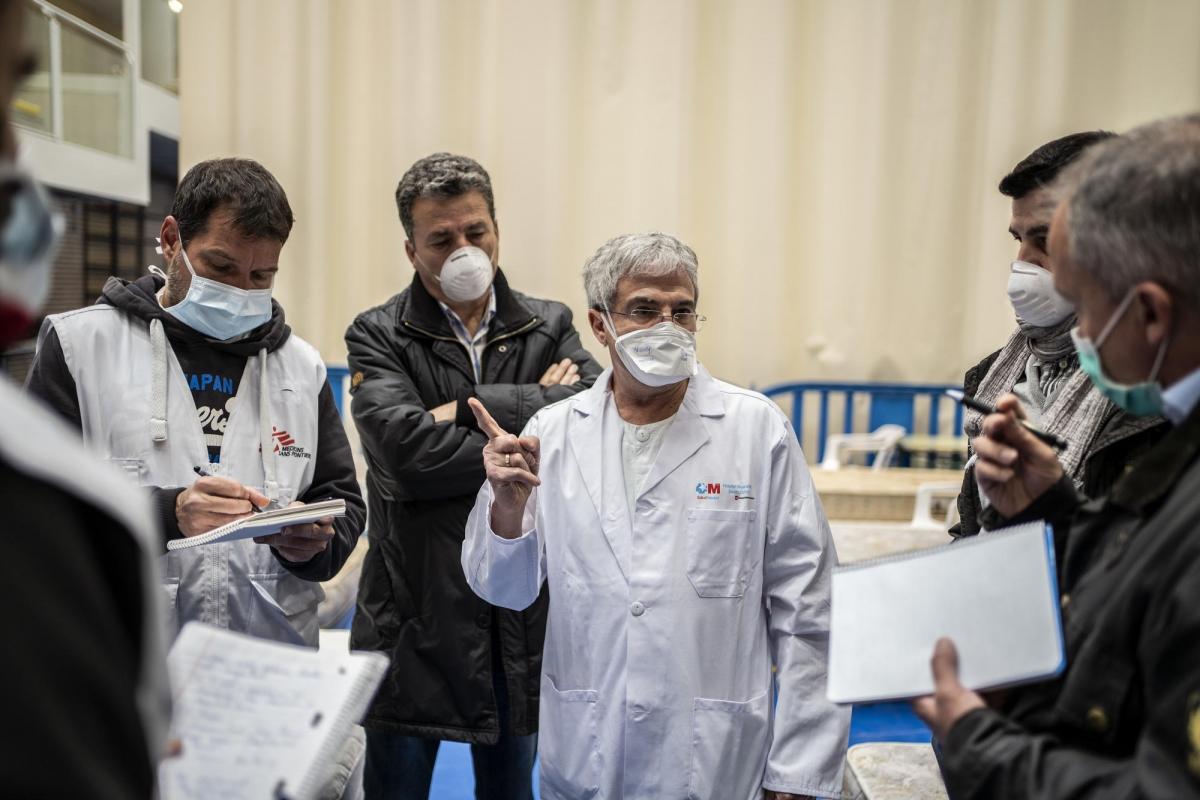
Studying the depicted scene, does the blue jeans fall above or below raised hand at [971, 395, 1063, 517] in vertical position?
below

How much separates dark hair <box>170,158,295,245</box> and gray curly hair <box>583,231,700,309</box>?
2.34 feet

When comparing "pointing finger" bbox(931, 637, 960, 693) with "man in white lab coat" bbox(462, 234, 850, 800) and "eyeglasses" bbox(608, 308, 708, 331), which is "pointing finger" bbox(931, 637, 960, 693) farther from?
"eyeglasses" bbox(608, 308, 708, 331)

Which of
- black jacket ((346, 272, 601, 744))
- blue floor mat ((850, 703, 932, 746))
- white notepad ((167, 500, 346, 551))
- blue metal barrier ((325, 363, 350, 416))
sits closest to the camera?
white notepad ((167, 500, 346, 551))

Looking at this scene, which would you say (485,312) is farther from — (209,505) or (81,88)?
(81,88)

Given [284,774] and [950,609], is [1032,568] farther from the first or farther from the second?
[284,774]

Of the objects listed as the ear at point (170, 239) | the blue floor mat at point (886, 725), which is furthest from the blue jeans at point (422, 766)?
the blue floor mat at point (886, 725)

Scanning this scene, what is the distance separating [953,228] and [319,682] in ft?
15.4

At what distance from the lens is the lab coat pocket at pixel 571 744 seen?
1907 mm

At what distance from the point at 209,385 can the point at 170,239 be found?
0.33 metres

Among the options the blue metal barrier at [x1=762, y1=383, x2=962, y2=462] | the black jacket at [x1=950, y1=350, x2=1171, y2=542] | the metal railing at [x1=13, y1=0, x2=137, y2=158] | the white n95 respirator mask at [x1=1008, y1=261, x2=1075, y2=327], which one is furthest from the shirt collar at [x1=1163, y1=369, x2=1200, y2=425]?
the metal railing at [x1=13, y1=0, x2=137, y2=158]

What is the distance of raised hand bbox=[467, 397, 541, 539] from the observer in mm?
1889

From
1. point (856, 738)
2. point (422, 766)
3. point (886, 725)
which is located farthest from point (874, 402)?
point (422, 766)

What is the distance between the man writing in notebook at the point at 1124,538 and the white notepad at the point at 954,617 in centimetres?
3

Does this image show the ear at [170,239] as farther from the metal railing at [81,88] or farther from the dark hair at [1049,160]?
the metal railing at [81,88]
